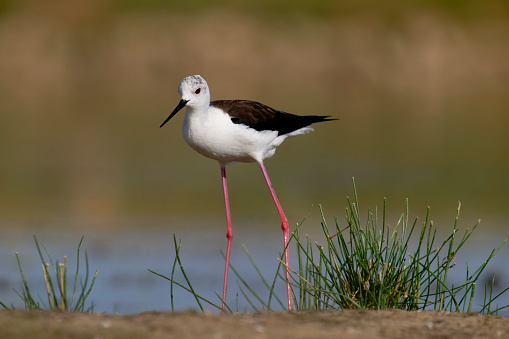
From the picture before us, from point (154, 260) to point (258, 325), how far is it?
6413 millimetres

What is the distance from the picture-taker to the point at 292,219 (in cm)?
1161

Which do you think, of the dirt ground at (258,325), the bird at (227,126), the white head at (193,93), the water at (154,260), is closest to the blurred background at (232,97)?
the water at (154,260)

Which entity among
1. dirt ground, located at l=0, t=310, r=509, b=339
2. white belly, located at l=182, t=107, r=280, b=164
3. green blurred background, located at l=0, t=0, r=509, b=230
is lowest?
dirt ground, located at l=0, t=310, r=509, b=339

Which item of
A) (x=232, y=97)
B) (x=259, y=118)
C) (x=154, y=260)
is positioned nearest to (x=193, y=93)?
(x=259, y=118)

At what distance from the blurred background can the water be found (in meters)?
0.05

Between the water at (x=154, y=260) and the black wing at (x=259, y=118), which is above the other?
the black wing at (x=259, y=118)

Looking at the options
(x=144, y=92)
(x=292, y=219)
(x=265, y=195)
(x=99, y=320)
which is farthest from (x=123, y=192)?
(x=144, y=92)

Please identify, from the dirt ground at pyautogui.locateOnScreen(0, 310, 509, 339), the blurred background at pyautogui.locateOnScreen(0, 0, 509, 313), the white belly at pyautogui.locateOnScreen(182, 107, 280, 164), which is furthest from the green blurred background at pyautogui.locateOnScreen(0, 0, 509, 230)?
the dirt ground at pyautogui.locateOnScreen(0, 310, 509, 339)

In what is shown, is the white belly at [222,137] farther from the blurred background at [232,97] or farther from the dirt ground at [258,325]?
the blurred background at [232,97]

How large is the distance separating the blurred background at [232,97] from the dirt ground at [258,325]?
14.1ft

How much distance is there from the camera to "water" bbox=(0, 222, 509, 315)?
8398mm

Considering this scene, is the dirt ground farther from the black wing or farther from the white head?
the black wing

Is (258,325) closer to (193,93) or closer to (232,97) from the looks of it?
(193,93)

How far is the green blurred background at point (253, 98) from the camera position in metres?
13.9
